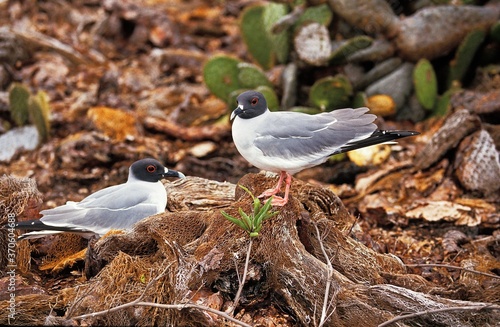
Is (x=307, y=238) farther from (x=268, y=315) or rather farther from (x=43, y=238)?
(x=43, y=238)

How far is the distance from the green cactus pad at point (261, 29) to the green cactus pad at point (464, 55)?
6.62 ft

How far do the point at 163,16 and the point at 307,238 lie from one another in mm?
7456

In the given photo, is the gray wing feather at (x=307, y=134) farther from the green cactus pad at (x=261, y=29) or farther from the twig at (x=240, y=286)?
the green cactus pad at (x=261, y=29)

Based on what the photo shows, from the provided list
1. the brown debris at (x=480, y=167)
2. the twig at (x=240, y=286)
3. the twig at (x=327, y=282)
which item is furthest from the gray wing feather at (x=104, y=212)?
the brown debris at (x=480, y=167)

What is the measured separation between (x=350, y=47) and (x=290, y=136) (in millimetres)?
3849

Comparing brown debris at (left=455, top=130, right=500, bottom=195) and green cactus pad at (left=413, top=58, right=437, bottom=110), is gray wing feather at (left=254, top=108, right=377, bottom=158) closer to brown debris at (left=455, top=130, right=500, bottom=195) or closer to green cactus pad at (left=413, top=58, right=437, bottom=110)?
brown debris at (left=455, top=130, right=500, bottom=195)

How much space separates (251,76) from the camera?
7891 millimetres

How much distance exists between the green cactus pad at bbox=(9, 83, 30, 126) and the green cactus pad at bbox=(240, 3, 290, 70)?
2.73 meters

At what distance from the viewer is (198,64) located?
10156 millimetres

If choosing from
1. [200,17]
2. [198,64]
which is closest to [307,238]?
[198,64]

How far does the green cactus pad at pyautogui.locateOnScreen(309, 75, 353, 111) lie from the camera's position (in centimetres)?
750

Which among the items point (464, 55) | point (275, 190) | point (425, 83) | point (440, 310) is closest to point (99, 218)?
point (275, 190)

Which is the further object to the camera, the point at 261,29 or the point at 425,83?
the point at 261,29

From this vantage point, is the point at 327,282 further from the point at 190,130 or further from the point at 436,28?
the point at 436,28
